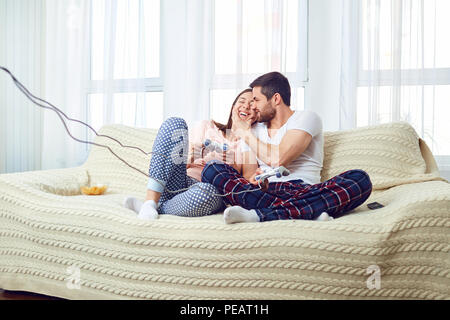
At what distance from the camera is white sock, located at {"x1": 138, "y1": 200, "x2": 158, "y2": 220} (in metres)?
1.07

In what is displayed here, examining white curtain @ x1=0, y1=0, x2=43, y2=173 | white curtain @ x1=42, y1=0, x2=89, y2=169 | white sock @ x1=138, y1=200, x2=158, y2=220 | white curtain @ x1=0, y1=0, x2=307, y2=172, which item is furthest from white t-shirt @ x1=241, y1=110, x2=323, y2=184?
white curtain @ x1=0, y1=0, x2=43, y2=173

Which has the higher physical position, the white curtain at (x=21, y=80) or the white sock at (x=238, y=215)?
the white curtain at (x=21, y=80)

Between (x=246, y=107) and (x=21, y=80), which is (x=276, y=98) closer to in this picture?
(x=246, y=107)

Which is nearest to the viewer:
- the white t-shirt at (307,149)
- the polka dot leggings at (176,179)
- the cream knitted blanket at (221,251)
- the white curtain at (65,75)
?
the cream knitted blanket at (221,251)

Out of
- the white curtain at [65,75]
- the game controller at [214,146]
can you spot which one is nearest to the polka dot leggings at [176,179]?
the game controller at [214,146]

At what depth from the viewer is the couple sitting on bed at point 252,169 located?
3.58ft

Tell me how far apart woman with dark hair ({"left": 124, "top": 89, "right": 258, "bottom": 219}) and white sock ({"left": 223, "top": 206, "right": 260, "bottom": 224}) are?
159mm

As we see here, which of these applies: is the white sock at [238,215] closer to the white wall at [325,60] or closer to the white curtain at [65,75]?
the white wall at [325,60]

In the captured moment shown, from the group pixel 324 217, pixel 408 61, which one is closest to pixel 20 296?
pixel 324 217

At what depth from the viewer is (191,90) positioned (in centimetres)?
215

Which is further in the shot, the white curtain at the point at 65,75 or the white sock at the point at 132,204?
the white curtain at the point at 65,75

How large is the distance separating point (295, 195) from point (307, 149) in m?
0.28
